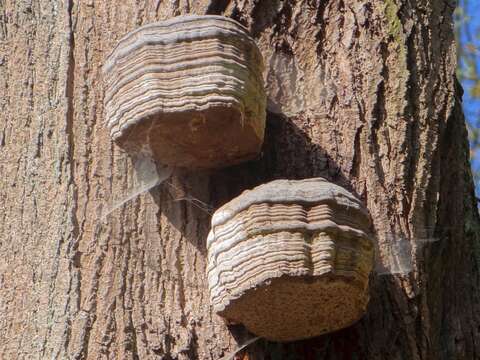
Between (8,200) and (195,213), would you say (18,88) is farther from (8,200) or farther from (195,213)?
(195,213)

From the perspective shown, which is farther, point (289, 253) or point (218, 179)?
point (218, 179)

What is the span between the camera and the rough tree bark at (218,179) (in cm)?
251

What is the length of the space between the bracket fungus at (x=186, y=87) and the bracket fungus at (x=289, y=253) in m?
0.24

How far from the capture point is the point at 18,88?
2.96 m

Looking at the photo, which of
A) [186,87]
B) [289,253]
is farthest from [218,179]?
[289,253]

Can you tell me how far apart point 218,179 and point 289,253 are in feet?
1.95

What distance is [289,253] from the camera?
2.16 meters

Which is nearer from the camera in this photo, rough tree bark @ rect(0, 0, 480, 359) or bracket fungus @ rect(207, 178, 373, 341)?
bracket fungus @ rect(207, 178, 373, 341)

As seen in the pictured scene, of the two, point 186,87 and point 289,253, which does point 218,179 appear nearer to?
point 186,87

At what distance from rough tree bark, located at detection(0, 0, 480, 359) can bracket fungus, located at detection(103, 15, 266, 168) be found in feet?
0.78

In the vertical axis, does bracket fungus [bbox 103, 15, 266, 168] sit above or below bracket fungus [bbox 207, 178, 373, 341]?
above

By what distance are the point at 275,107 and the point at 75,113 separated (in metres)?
0.55

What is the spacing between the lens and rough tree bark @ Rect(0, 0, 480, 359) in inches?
98.7

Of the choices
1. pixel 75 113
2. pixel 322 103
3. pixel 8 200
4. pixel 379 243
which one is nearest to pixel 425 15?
pixel 322 103
